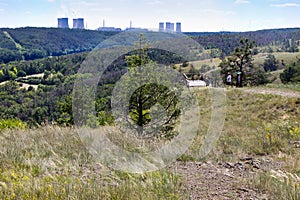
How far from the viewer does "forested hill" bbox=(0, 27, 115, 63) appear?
516 feet

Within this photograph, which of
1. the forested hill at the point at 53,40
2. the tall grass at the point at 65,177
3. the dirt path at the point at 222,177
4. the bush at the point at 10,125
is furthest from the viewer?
the forested hill at the point at 53,40

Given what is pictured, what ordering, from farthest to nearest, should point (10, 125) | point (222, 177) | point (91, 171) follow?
point (10, 125) < point (91, 171) < point (222, 177)

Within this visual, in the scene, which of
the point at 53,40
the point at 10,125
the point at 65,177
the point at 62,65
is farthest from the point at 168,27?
the point at 53,40

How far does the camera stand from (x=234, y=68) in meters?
38.9

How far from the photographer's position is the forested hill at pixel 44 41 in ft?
516

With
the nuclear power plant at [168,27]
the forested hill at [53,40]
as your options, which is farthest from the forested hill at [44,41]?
the nuclear power plant at [168,27]

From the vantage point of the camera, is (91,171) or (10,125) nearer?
(91,171)

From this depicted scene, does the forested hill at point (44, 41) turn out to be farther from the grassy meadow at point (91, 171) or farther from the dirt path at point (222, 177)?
the dirt path at point (222, 177)

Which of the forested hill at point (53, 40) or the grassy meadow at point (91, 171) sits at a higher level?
the forested hill at point (53, 40)

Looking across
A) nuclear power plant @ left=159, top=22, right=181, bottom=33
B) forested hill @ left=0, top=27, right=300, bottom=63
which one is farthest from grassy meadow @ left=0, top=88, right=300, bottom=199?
forested hill @ left=0, top=27, right=300, bottom=63

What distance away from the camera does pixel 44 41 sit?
568 ft

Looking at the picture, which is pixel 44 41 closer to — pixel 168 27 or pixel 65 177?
pixel 168 27

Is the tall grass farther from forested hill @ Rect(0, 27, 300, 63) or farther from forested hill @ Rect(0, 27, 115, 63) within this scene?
forested hill @ Rect(0, 27, 115, 63)

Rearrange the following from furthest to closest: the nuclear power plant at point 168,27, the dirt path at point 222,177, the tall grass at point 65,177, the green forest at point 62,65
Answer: the green forest at point 62,65, the nuclear power plant at point 168,27, the dirt path at point 222,177, the tall grass at point 65,177
